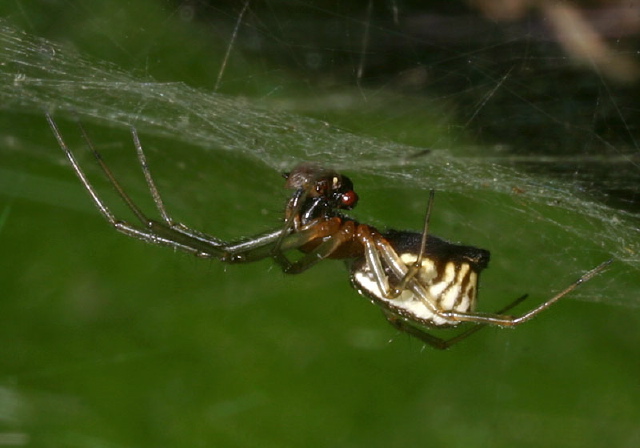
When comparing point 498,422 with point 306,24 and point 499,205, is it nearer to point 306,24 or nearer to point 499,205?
point 499,205

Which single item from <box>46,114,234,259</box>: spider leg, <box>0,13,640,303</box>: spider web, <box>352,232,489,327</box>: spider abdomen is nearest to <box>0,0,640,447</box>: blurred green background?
<box>0,13,640,303</box>: spider web

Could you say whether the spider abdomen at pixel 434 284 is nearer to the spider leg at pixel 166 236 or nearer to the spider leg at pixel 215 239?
the spider leg at pixel 215 239

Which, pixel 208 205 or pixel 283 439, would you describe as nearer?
pixel 283 439

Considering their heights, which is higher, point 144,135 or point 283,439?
point 144,135

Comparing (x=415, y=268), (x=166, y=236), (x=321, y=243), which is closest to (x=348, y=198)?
(x=321, y=243)

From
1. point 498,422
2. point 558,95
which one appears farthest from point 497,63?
point 498,422

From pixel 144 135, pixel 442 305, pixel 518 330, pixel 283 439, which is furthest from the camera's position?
pixel 144 135

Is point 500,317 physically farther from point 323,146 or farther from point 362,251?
point 323,146
